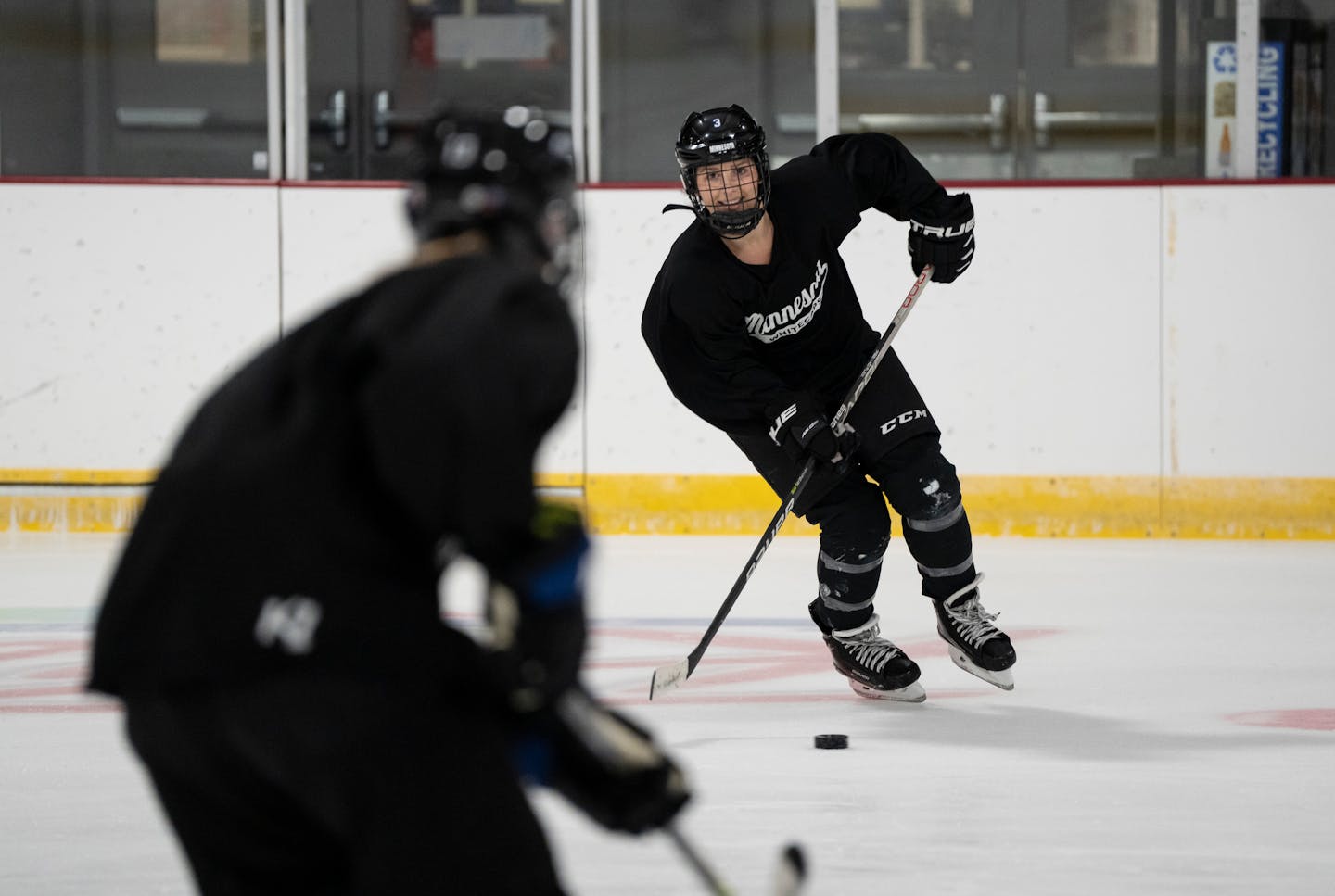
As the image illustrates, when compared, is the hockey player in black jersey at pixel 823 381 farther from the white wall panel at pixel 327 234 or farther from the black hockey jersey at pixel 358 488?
the white wall panel at pixel 327 234

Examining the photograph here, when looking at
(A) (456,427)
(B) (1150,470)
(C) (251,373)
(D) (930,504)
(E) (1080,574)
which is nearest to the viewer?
(A) (456,427)

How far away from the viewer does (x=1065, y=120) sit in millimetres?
7059

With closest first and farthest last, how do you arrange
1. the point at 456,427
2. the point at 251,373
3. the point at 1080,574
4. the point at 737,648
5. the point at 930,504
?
the point at 456,427 < the point at 251,373 < the point at 930,504 < the point at 737,648 < the point at 1080,574

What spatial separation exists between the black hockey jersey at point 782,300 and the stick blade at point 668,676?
50cm

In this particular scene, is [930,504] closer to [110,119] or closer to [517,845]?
[517,845]

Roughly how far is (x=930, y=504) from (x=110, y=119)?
14.9 feet

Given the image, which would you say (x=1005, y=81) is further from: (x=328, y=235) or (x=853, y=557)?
(x=853, y=557)

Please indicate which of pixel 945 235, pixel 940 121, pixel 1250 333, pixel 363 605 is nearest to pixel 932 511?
pixel 945 235

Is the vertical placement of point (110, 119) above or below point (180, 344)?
above

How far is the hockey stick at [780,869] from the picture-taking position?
4.82 feet

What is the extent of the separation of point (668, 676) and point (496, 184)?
241 centimetres

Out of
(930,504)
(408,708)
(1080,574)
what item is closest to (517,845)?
(408,708)

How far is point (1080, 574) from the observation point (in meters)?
5.60

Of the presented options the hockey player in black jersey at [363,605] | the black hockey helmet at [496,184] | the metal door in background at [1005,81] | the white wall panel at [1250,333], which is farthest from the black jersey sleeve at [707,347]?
the metal door in background at [1005,81]
